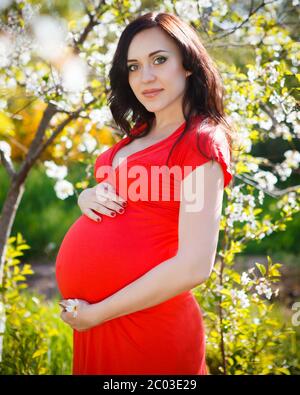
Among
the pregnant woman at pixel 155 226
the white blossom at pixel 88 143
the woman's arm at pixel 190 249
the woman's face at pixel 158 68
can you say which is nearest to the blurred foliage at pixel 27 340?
the white blossom at pixel 88 143

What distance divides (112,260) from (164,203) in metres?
0.26

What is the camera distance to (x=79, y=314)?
6.15 ft

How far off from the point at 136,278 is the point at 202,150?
467 mm

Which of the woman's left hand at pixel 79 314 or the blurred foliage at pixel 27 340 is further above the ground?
the blurred foliage at pixel 27 340

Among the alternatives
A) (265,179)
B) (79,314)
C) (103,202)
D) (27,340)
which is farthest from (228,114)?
(27,340)

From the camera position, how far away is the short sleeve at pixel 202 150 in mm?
1727

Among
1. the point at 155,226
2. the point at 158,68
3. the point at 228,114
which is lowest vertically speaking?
the point at 155,226

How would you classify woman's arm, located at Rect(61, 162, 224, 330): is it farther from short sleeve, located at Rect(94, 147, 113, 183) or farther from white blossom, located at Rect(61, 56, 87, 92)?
white blossom, located at Rect(61, 56, 87, 92)

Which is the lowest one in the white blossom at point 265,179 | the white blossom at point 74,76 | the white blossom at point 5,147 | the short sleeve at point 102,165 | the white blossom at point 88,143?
the short sleeve at point 102,165

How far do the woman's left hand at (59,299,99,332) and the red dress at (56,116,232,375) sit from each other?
55mm

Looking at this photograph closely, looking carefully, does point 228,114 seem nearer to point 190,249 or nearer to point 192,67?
point 192,67

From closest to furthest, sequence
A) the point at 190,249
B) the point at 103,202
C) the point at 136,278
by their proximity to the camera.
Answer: the point at 190,249, the point at 136,278, the point at 103,202

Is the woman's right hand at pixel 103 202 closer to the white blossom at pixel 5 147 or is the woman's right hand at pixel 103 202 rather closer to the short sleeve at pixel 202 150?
the short sleeve at pixel 202 150
